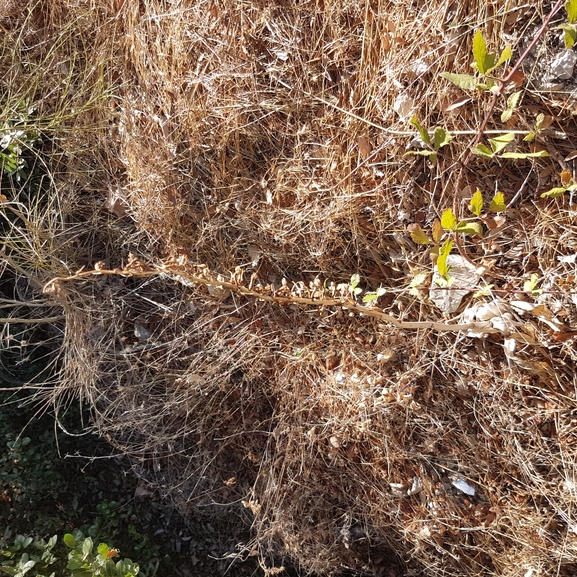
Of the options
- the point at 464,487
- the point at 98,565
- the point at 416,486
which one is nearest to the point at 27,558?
the point at 98,565

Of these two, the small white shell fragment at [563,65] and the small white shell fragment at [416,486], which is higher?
the small white shell fragment at [563,65]

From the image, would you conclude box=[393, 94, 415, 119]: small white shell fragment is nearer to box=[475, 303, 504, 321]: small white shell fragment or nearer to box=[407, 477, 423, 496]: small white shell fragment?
box=[475, 303, 504, 321]: small white shell fragment

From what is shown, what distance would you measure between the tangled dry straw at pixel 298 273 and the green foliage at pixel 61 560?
1.57ft

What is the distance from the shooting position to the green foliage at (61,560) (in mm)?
1838

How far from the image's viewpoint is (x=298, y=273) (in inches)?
81.8

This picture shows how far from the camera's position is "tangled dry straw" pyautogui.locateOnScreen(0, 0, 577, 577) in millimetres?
1729

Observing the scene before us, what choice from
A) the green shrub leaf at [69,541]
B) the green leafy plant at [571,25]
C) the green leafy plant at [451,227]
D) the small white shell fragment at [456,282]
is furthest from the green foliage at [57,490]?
the green leafy plant at [571,25]

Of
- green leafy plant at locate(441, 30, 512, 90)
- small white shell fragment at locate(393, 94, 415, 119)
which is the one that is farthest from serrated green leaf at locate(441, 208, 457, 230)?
small white shell fragment at locate(393, 94, 415, 119)

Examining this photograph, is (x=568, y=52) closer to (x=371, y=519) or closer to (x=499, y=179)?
(x=499, y=179)

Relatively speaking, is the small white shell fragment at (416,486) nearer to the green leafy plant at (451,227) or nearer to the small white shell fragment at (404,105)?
the green leafy plant at (451,227)

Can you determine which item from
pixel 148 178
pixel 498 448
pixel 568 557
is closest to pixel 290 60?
pixel 148 178

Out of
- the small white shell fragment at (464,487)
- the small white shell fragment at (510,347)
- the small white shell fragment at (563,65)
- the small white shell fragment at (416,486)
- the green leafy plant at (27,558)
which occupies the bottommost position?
the green leafy plant at (27,558)

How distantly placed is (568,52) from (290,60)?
3.00 ft

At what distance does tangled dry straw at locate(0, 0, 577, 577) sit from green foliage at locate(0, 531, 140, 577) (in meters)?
0.48
